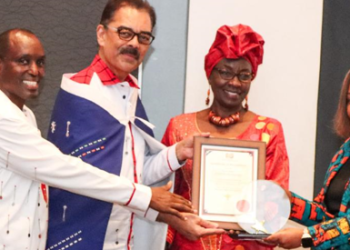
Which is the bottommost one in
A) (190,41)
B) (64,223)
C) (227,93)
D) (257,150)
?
(64,223)

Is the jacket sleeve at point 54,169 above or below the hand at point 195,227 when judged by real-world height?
above

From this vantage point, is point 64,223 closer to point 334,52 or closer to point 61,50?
point 61,50

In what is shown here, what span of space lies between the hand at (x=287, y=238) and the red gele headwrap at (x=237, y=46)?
85 centimetres

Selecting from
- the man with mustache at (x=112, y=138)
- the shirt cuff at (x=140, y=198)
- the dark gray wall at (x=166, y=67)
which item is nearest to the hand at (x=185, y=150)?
the man with mustache at (x=112, y=138)

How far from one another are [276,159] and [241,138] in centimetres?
21

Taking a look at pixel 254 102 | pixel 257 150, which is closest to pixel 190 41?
pixel 254 102

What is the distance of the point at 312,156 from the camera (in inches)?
169

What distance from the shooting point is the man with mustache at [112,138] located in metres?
3.04

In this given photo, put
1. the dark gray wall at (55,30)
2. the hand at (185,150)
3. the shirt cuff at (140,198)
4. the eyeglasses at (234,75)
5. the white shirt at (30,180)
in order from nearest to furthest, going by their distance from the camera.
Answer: the white shirt at (30,180) < the shirt cuff at (140,198) < the hand at (185,150) < the eyeglasses at (234,75) < the dark gray wall at (55,30)

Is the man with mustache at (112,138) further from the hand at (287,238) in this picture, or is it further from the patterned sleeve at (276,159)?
the patterned sleeve at (276,159)

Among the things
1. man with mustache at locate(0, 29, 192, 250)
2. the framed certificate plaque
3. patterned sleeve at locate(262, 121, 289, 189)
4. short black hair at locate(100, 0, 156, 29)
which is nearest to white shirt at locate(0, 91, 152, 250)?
man with mustache at locate(0, 29, 192, 250)

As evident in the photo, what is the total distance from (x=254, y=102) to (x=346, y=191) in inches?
49.0

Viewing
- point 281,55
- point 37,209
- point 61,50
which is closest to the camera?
point 37,209

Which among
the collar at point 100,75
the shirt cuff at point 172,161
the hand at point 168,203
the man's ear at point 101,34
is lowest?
the hand at point 168,203
